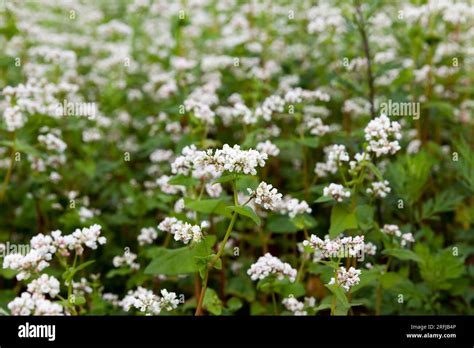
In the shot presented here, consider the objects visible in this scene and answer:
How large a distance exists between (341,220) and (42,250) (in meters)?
1.07

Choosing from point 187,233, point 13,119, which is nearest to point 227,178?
point 187,233

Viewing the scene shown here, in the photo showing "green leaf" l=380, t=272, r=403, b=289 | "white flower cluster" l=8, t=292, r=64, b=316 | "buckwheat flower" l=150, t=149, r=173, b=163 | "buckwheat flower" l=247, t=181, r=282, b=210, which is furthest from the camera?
"buckwheat flower" l=150, t=149, r=173, b=163

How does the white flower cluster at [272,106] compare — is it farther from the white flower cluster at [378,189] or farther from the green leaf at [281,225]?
the white flower cluster at [378,189]

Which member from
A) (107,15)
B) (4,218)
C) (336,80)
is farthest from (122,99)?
(107,15)

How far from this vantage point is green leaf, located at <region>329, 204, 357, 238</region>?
2.29 metres

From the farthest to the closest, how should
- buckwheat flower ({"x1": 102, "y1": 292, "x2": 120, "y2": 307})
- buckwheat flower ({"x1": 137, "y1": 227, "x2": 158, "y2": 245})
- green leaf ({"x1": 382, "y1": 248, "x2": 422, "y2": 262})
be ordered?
buckwheat flower ({"x1": 137, "y1": 227, "x2": 158, "y2": 245}), buckwheat flower ({"x1": 102, "y1": 292, "x2": 120, "y2": 307}), green leaf ({"x1": 382, "y1": 248, "x2": 422, "y2": 262})

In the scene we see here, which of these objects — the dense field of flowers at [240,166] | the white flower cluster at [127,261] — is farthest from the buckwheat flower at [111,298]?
the white flower cluster at [127,261]

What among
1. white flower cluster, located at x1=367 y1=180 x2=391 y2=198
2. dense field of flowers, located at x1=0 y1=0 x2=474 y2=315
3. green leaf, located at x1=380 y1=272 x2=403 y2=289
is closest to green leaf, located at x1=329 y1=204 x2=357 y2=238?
dense field of flowers, located at x1=0 y1=0 x2=474 y2=315

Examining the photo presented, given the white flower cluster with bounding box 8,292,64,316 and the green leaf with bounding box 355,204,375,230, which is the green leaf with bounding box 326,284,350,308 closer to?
the green leaf with bounding box 355,204,375,230

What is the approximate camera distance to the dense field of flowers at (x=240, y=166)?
2.31 m

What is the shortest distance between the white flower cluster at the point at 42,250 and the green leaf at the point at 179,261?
0.90 ft

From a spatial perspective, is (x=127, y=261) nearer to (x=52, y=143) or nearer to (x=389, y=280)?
(x=52, y=143)

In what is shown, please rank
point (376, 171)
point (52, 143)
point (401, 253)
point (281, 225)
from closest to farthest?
1. point (376, 171)
2. point (401, 253)
3. point (281, 225)
4. point (52, 143)

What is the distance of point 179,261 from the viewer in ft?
7.60
